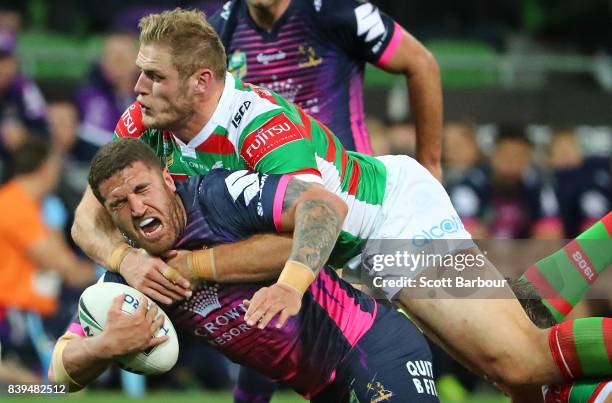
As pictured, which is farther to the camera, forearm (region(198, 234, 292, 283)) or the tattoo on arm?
forearm (region(198, 234, 292, 283))

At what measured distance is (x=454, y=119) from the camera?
12.0 meters

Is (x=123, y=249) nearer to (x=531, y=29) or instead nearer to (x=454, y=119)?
(x=454, y=119)

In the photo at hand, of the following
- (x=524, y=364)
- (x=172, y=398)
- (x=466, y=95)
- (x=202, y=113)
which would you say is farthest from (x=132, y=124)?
(x=466, y=95)

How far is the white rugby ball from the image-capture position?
17.0ft

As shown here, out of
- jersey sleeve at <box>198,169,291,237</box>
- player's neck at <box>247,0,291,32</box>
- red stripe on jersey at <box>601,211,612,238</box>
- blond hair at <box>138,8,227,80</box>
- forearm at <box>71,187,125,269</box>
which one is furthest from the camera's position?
player's neck at <box>247,0,291,32</box>

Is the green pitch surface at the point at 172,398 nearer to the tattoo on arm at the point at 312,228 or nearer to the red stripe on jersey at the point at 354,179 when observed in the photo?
the red stripe on jersey at the point at 354,179

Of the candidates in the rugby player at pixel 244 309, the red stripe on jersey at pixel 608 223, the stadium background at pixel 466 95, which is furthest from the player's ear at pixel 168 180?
the stadium background at pixel 466 95

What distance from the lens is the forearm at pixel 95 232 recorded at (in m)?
5.54

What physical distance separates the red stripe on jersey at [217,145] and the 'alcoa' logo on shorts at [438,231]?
3.12 ft

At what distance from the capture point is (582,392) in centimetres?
550

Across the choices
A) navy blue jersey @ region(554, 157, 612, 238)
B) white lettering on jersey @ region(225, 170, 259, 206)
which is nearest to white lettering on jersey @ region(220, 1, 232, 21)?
white lettering on jersey @ region(225, 170, 259, 206)

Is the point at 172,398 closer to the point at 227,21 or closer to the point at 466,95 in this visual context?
the point at 227,21

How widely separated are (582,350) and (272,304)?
1646 millimetres

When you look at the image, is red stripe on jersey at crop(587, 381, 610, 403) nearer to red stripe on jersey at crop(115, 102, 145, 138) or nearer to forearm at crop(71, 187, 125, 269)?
forearm at crop(71, 187, 125, 269)
